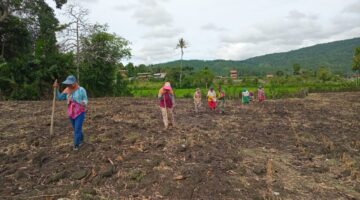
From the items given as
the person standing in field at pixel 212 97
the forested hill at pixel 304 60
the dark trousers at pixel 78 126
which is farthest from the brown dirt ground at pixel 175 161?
the forested hill at pixel 304 60

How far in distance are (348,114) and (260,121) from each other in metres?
5.19

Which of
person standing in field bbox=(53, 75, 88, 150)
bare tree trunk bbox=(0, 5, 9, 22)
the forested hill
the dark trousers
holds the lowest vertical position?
the dark trousers

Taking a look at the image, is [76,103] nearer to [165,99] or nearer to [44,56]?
[165,99]

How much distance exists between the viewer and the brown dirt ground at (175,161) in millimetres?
5395

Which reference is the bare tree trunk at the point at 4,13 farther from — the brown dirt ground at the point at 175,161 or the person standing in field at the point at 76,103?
the person standing in field at the point at 76,103

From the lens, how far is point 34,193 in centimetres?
514

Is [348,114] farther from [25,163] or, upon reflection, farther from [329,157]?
[25,163]

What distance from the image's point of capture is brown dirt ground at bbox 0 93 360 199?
539 cm

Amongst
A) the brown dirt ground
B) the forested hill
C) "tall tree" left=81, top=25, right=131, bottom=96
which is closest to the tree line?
"tall tree" left=81, top=25, right=131, bottom=96

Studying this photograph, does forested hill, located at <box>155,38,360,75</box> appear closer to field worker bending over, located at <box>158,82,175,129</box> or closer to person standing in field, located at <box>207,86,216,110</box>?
person standing in field, located at <box>207,86,216,110</box>

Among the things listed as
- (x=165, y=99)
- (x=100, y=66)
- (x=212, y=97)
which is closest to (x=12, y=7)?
(x=100, y=66)

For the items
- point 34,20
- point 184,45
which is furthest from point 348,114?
point 184,45

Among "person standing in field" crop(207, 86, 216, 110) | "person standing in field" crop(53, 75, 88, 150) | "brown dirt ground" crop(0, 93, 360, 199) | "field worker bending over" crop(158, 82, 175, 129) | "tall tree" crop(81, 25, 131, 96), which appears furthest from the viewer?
"tall tree" crop(81, 25, 131, 96)

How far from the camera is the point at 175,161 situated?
21.5 ft
